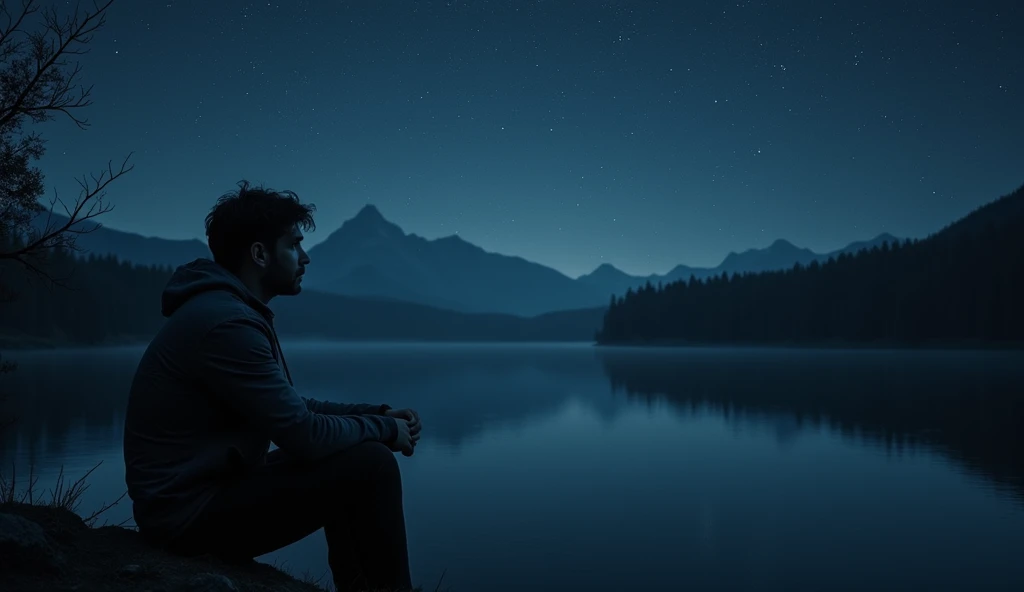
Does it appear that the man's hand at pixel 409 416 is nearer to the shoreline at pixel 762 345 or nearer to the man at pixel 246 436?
the man at pixel 246 436

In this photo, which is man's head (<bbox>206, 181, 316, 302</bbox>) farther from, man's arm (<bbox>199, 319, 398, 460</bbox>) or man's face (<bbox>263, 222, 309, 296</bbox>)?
man's arm (<bbox>199, 319, 398, 460</bbox>)

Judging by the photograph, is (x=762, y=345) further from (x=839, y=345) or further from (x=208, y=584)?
(x=208, y=584)

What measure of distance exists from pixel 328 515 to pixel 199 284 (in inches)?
54.8

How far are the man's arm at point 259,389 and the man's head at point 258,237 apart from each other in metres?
0.52

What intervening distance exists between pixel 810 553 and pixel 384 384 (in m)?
32.9

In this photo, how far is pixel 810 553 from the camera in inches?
370

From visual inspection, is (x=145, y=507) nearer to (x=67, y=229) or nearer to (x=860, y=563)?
(x=67, y=229)

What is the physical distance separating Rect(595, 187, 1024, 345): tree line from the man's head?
112688 millimetres

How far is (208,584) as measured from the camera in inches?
128

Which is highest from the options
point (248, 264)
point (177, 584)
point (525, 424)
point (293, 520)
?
point (248, 264)

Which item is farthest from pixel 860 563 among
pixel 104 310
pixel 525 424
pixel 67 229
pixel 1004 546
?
pixel 104 310

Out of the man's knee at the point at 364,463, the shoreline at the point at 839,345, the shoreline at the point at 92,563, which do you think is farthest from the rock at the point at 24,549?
the shoreline at the point at 839,345

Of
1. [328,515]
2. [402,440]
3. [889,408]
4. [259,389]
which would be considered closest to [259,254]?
[259,389]

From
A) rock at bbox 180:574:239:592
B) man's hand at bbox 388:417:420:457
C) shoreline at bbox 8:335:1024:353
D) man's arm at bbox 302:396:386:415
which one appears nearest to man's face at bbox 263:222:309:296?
man's arm at bbox 302:396:386:415
